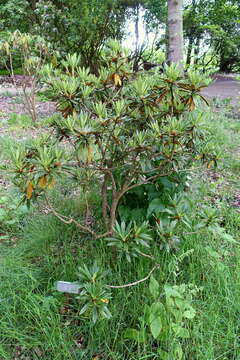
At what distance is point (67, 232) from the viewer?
1812 millimetres

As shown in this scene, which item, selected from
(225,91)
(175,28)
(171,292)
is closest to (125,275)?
(171,292)

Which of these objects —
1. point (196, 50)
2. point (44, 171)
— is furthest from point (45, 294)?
Answer: point (196, 50)

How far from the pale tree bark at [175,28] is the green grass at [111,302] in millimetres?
2054

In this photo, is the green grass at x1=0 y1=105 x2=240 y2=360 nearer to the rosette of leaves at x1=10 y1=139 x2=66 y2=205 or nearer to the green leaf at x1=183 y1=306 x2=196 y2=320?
the green leaf at x1=183 y1=306 x2=196 y2=320

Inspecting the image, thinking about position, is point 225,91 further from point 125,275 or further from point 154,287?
point 154,287

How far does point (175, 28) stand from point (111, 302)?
9.16 ft

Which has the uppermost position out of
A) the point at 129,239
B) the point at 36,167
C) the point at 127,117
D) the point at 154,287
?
the point at 127,117

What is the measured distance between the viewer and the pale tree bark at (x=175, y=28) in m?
3.04

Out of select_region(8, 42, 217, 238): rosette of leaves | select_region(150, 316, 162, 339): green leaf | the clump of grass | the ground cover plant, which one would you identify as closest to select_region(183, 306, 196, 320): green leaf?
the ground cover plant

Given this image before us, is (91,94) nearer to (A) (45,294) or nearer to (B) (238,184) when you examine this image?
(A) (45,294)

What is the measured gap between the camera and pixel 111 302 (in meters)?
1.36

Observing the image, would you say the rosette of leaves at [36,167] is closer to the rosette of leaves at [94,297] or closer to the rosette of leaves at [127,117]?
the rosette of leaves at [127,117]

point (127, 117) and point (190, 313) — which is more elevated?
point (127, 117)

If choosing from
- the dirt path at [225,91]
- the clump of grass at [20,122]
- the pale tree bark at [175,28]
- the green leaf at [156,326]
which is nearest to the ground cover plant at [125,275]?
the green leaf at [156,326]
